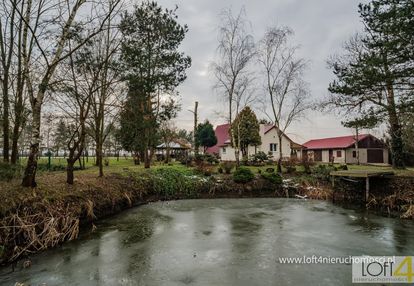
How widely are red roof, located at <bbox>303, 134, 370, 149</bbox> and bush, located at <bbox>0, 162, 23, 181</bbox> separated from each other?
32.1 meters

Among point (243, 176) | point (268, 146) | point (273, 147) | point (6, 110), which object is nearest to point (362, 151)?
point (273, 147)

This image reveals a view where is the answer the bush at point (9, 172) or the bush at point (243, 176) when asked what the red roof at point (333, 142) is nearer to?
the bush at point (243, 176)

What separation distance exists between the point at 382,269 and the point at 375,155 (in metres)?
31.1

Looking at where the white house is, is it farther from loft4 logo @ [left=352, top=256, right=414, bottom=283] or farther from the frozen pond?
loft4 logo @ [left=352, top=256, right=414, bottom=283]

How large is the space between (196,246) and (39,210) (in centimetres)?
439

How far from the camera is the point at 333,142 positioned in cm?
3538

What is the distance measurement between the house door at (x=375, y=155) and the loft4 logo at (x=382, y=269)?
29.4 meters

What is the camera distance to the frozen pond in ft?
17.9

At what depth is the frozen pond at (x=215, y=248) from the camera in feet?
17.9

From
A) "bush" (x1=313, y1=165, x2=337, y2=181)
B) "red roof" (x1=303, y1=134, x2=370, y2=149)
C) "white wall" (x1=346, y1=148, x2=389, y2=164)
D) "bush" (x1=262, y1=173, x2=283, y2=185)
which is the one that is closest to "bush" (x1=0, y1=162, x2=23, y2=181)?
"bush" (x1=262, y1=173, x2=283, y2=185)

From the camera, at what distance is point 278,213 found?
12.2m

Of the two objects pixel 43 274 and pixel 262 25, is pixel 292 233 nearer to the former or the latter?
pixel 43 274

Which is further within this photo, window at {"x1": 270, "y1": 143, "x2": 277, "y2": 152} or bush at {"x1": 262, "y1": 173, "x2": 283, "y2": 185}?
window at {"x1": 270, "y1": 143, "x2": 277, "y2": 152}

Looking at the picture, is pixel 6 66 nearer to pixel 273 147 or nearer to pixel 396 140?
pixel 396 140
